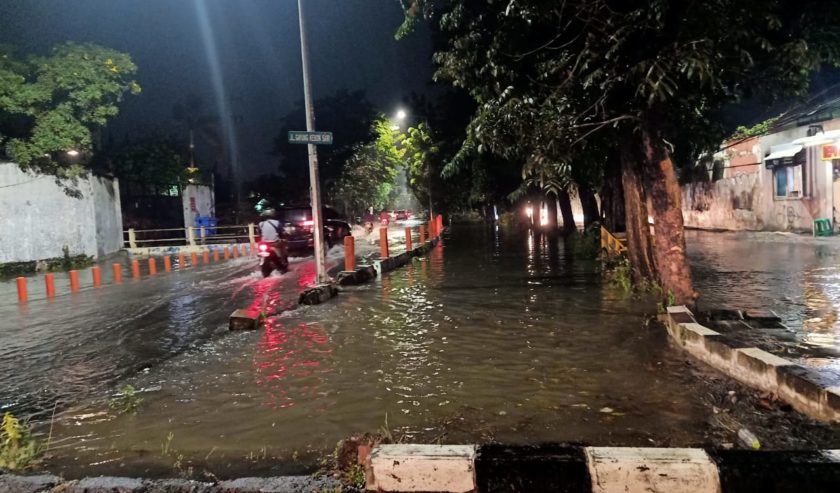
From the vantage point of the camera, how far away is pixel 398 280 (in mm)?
13102

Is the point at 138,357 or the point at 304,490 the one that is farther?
the point at 138,357

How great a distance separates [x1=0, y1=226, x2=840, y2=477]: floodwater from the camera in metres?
4.39

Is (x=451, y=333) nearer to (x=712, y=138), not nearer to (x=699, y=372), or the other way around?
(x=699, y=372)

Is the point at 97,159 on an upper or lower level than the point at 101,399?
upper

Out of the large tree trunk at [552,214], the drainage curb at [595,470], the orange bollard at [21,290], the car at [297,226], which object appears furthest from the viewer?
the large tree trunk at [552,214]

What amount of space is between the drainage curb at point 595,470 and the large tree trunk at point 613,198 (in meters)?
11.0

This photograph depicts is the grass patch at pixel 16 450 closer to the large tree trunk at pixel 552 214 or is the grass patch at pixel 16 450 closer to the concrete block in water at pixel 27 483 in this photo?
the concrete block in water at pixel 27 483

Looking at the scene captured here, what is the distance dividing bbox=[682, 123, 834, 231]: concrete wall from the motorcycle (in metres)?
17.0

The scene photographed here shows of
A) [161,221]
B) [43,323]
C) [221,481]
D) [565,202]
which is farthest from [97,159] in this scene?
[221,481]

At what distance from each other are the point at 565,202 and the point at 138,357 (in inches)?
737

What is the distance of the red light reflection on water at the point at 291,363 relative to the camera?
5516 millimetres

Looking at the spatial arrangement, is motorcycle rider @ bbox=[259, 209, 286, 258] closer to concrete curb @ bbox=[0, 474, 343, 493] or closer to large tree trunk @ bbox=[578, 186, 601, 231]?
concrete curb @ bbox=[0, 474, 343, 493]

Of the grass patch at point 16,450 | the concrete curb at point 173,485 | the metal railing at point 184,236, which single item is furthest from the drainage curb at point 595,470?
the metal railing at point 184,236

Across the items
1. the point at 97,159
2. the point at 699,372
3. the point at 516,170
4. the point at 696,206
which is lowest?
the point at 699,372
